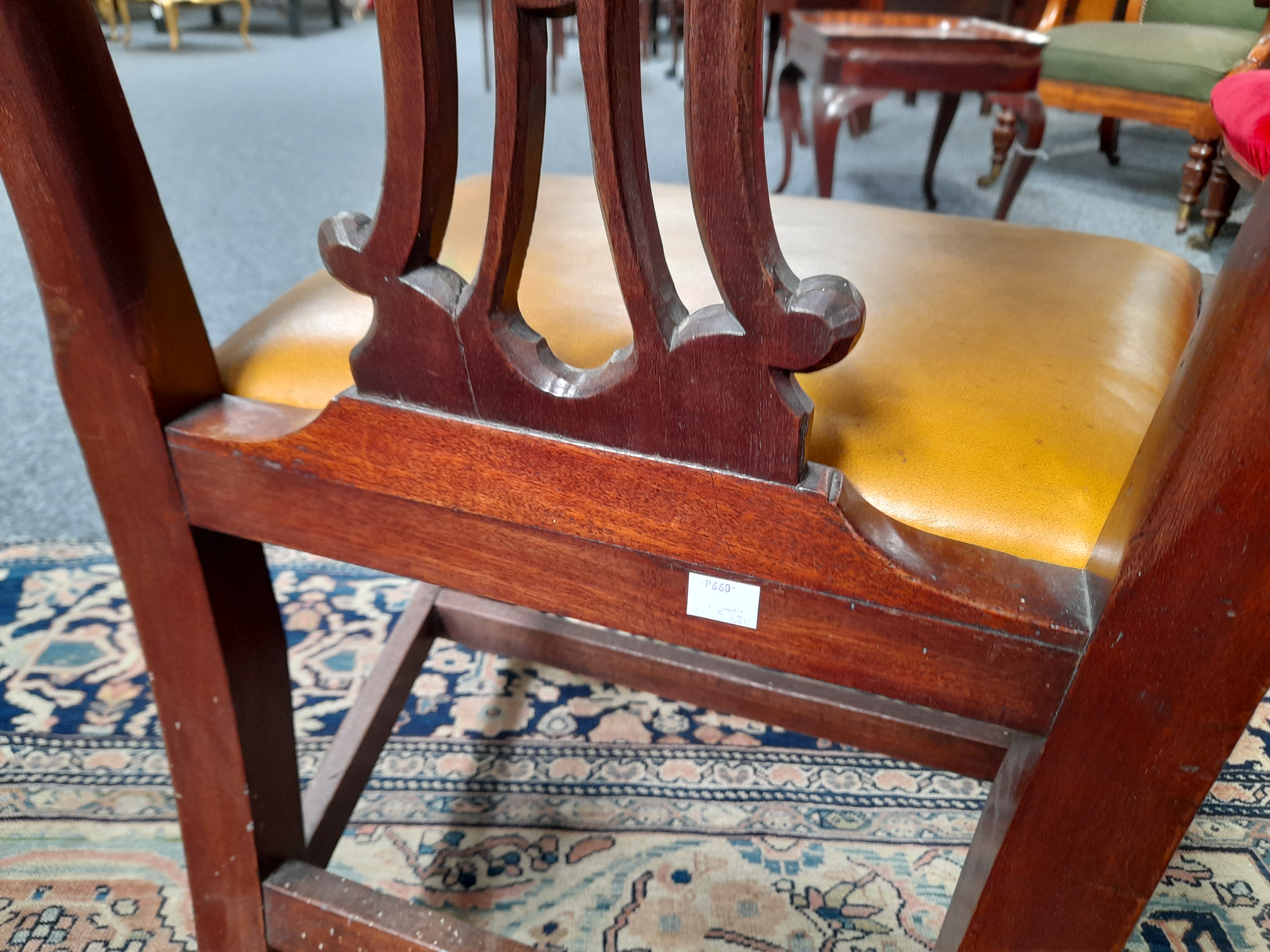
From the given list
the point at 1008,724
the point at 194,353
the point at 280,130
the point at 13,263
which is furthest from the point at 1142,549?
the point at 280,130

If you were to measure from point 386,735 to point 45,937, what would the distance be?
319mm

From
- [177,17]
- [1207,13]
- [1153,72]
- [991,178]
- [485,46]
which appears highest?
[1207,13]

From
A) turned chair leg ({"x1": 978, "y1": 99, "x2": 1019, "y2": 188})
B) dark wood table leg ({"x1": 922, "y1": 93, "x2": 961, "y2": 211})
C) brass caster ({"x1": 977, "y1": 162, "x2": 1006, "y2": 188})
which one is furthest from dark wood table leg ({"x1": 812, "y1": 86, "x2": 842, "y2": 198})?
brass caster ({"x1": 977, "y1": 162, "x2": 1006, "y2": 188})

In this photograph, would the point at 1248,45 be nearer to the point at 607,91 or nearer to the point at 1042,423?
the point at 1042,423

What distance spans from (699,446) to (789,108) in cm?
258

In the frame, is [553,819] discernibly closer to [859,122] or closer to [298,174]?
[298,174]

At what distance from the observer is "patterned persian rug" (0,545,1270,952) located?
0.81 m

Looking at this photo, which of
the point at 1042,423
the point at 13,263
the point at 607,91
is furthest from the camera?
the point at 13,263

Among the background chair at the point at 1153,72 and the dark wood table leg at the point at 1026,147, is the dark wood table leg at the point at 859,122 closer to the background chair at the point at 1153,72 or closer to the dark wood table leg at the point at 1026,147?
the background chair at the point at 1153,72

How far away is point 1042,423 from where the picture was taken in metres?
0.46

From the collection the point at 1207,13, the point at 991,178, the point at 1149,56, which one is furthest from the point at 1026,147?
the point at 1207,13

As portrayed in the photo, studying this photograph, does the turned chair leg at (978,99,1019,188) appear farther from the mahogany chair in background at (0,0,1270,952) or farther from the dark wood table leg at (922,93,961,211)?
the mahogany chair in background at (0,0,1270,952)

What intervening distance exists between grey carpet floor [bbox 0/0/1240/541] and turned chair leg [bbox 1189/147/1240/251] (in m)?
0.05

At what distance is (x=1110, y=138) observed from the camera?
303 cm
